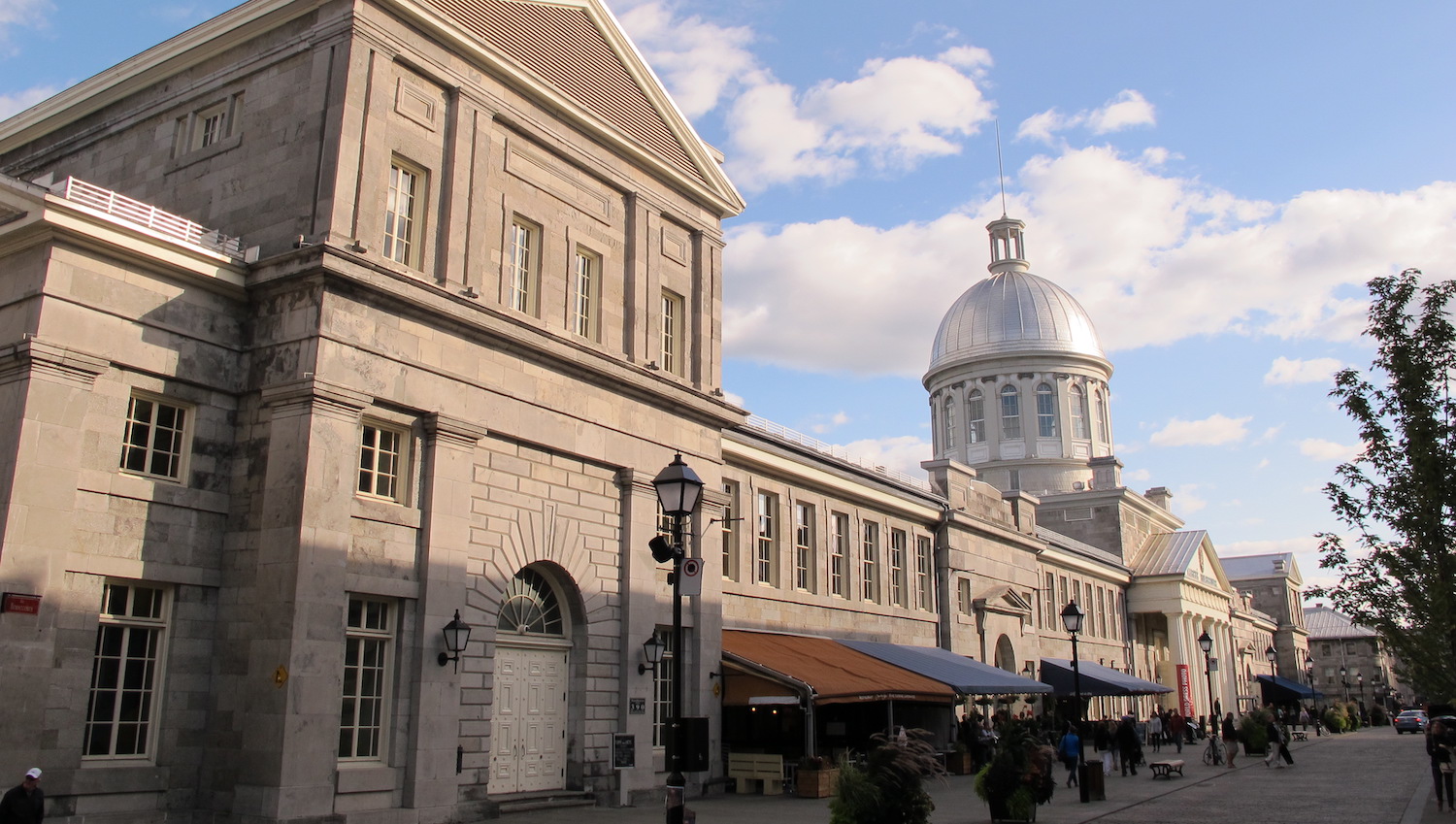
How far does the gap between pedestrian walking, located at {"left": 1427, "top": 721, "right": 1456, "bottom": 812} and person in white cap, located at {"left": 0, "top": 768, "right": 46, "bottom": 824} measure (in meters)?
21.8

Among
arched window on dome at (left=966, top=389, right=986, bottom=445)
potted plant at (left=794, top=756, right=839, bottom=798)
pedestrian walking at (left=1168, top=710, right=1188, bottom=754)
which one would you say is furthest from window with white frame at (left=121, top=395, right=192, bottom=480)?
arched window on dome at (left=966, top=389, right=986, bottom=445)

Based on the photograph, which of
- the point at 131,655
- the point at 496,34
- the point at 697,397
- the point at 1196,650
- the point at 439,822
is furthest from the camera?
the point at 1196,650

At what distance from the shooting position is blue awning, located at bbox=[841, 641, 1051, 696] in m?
28.1

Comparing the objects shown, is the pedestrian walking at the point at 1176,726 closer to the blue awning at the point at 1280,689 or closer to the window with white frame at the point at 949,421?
the blue awning at the point at 1280,689

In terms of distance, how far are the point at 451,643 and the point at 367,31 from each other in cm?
969

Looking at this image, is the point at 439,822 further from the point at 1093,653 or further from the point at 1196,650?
the point at 1196,650

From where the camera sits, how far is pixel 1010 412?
7806 cm

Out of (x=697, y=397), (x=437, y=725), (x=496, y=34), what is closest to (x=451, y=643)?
(x=437, y=725)

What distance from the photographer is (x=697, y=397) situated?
2419cm

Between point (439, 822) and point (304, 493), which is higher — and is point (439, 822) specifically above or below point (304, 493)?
below

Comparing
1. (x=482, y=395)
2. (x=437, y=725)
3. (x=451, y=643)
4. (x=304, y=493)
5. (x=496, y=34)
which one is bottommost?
(x=437, y=725)

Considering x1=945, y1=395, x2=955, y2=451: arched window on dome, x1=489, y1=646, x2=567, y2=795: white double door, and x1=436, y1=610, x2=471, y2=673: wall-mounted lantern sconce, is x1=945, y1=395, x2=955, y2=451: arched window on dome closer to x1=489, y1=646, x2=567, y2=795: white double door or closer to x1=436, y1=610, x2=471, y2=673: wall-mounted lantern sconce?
x1=489, y1=646, x2=567, y2=795: white double door

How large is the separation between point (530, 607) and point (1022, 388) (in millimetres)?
62689

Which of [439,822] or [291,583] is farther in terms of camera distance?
[439,822]
